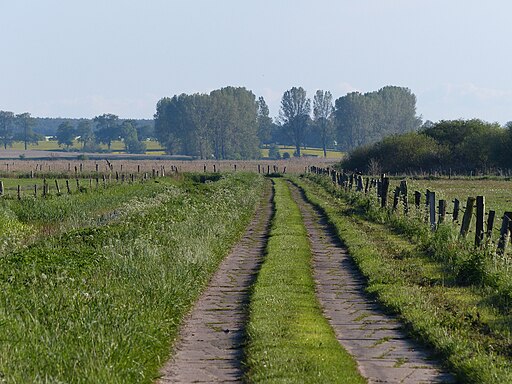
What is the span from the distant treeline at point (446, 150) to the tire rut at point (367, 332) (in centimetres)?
6483

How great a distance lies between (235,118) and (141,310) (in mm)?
158121

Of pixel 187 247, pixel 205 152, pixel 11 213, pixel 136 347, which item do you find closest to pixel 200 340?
pixel 136 347

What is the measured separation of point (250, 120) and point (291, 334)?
16342 cm

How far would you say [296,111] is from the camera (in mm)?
184375

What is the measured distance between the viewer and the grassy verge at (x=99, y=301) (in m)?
9.20

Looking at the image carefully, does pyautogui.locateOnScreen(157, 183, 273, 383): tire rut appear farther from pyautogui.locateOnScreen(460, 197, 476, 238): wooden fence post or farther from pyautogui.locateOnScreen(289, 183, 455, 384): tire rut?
pyautogui.locateOnScreen(460, 197, 476, 238): wooden fence post

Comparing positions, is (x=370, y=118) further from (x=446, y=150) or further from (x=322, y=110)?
(x=446, y=150)

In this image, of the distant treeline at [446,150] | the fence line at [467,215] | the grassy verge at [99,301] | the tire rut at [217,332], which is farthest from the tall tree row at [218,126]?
the tire rut at [217,332]

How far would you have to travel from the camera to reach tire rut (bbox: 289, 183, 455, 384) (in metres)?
9.95

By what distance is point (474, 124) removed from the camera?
295 feet

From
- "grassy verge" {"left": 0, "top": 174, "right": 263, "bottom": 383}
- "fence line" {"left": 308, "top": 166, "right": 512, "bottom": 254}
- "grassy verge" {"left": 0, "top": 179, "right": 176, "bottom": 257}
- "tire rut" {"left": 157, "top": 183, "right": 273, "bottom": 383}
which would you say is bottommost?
"grassy verge" {"left": 0, "top": 179, "right": 176, "bottom": 257}

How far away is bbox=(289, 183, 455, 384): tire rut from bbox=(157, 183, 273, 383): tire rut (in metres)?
1.34

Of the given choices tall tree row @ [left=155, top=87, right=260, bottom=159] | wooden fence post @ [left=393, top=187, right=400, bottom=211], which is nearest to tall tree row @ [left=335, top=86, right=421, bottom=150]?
tall tree row @ [left=155, top=87, right=260, bottom=159]

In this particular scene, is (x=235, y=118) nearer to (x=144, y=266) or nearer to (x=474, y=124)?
(x=474, y=124)
